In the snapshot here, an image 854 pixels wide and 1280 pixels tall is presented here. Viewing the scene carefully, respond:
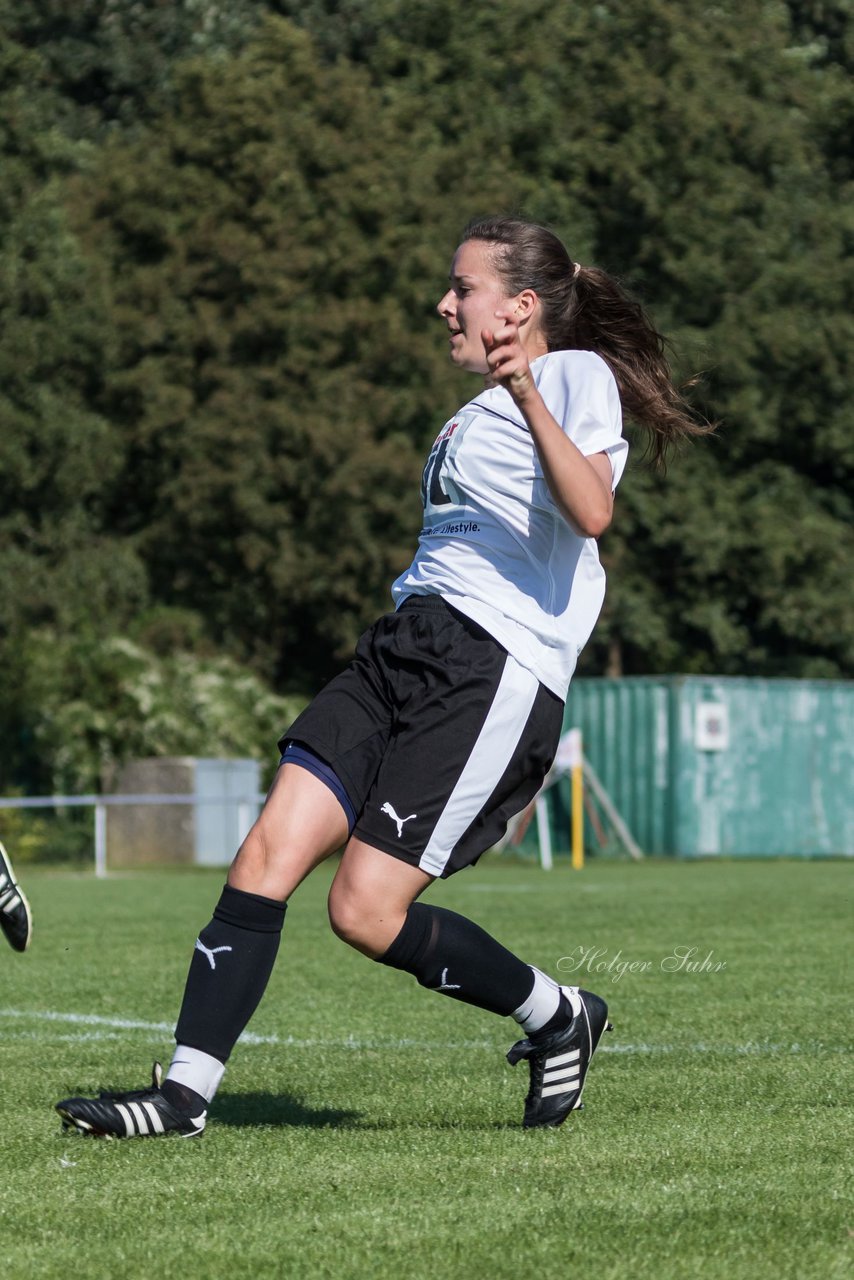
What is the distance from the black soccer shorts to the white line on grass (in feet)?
6.06

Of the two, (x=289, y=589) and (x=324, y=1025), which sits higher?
(x=324, y=1025)

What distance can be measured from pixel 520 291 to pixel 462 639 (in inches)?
32.0

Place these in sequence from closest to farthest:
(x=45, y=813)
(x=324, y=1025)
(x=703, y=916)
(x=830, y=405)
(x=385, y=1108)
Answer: (x=385, y=1108)
(x=324, y=1025)
(x=703, y=916)
(x=45, y=813)
(x=830, y=405)

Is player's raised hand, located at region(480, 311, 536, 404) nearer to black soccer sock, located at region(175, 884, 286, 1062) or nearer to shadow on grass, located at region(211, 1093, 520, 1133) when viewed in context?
black soccer sock, located at region(175, 884, 286, 1062)

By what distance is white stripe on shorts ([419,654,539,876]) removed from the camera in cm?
427

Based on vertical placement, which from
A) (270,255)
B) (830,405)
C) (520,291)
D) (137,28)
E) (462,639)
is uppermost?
(520,291)

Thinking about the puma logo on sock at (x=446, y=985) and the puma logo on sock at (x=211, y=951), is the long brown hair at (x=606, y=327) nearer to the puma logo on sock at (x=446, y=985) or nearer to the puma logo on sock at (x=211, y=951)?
the puma logo on sock at (x=446, y=985)

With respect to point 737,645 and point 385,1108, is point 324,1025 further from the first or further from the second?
point 737,645

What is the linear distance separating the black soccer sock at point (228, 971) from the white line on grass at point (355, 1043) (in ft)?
6.05

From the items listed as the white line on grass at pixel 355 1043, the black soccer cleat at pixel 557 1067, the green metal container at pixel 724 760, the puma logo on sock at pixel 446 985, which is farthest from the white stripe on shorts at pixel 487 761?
the green metal container at pixel 724 760

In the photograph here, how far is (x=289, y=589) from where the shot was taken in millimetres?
33875

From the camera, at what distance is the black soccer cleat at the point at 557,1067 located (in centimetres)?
452

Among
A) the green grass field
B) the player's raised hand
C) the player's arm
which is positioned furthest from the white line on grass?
the player's raised hand

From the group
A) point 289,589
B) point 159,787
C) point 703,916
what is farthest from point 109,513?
point 703,916
